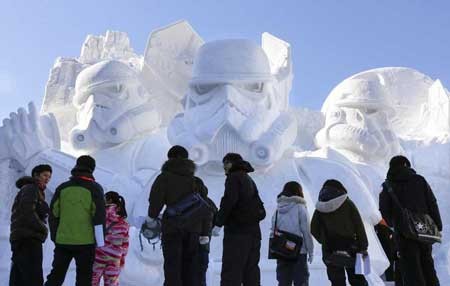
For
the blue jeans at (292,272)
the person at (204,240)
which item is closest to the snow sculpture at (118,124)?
the person at (204,240)

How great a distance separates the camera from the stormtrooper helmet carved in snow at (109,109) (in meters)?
11.7

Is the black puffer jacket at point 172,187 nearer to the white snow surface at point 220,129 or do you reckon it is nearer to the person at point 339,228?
the person at point 339,228

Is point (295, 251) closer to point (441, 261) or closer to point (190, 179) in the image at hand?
point (190, 179)

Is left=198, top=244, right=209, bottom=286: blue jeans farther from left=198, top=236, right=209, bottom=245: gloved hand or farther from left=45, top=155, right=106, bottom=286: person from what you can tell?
left=45, top=155, right=106, bottom=286: person

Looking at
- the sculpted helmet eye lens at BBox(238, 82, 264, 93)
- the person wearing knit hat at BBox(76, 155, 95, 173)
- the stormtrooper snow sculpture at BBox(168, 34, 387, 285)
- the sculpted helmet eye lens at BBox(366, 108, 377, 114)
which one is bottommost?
the person wearing knit hat at BBox(76, 155, 95, 173)

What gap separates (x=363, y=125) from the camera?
11.6 metres

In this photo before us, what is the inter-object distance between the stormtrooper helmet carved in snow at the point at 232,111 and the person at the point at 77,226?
4256 millimetres

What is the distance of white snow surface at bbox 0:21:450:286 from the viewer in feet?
30.8

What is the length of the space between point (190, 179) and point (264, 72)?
5.04m

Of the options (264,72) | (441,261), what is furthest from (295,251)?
(441,261)

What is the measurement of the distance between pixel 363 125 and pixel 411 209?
21.5ft

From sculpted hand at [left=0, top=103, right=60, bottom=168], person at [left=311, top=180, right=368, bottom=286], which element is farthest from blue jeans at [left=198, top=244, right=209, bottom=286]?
sculpted hand at [left=0, top=103, right=60, bottom=168]

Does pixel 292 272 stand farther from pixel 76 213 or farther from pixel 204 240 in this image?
pixel 76 213

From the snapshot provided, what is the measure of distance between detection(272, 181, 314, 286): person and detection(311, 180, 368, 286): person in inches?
17.3
